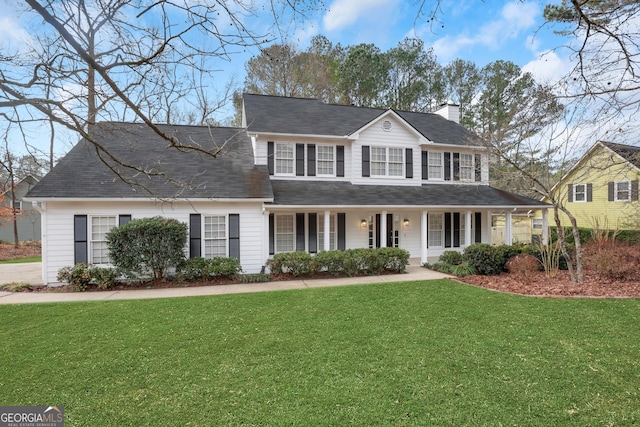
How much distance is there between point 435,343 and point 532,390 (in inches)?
57.0

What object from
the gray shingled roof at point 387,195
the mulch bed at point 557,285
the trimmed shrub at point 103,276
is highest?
the gray shingled roof at point 387,195

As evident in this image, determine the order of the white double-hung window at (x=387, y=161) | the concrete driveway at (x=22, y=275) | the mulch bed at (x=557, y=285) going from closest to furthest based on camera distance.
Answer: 1. the mulch bed at (x=557, y=285)
2. the concrete driveway at (x=22, y=275)
3. the white double-hung window at (x=387, y=161)

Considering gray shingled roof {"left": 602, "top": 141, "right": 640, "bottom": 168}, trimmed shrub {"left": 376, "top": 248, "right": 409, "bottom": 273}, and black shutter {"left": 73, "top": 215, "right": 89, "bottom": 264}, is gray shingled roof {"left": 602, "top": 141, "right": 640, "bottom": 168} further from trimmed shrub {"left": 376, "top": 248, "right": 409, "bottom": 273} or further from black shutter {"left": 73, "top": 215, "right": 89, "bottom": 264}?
black shutter {"left": 73, "top": 215, "right": 89, "bottom": 264}

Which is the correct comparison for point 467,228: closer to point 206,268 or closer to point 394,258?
point 394,258

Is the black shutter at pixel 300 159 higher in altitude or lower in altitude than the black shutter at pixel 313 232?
higher

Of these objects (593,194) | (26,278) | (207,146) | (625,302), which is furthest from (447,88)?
(26,278)

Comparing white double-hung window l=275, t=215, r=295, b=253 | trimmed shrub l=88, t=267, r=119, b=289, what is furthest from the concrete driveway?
white double-hung window l=275, t=215, r=295, b=253

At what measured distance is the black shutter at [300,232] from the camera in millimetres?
12453

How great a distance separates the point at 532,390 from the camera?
3.54 meters

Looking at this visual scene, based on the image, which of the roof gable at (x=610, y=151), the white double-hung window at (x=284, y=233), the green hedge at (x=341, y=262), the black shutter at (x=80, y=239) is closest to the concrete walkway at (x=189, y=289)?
the green hedge at (x=341, y=262)

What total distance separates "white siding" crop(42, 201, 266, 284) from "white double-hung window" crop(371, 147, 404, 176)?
582 centimetres

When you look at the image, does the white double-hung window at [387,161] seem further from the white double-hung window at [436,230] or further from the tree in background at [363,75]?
the tree in background at [363,75]

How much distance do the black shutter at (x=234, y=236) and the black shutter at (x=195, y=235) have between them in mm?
1024

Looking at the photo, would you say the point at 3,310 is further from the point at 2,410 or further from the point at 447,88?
Result: the point at 447,88
